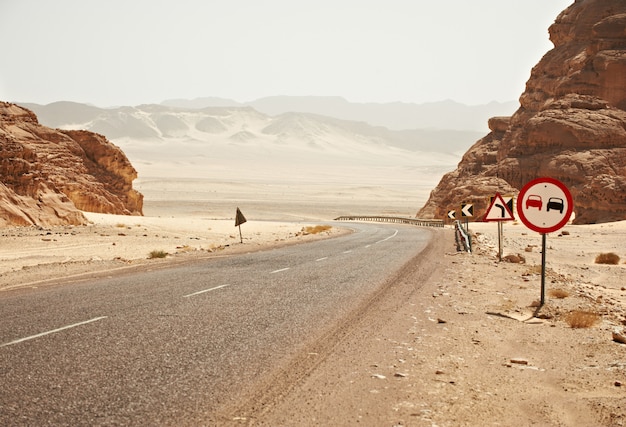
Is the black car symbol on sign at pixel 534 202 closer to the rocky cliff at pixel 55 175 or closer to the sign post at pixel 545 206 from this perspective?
the sign post at pixel 545 206

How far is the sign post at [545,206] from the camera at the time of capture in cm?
988

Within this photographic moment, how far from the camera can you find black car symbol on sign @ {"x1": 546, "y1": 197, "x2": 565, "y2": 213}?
32.4 ft

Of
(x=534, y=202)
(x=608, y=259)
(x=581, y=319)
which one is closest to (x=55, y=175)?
(x=608, y=259)

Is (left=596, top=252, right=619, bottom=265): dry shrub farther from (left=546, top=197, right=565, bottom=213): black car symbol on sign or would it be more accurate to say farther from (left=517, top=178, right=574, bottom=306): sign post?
(left=546, top=197, right=565, bottom=213): black car symbol on sign

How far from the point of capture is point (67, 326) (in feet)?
27.7

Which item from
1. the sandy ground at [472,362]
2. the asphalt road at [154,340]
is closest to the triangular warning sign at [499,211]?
the sandy ground at [472,362]

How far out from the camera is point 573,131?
56062 mm

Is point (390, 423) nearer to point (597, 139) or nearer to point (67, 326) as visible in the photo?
point (67, 326)

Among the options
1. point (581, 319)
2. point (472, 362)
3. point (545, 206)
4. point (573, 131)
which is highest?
point (573, 131)

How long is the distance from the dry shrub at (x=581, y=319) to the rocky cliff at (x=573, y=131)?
4430cm

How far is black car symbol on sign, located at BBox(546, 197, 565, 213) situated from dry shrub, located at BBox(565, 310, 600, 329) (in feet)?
5.48

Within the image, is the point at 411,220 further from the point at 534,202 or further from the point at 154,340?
the point at 154,340

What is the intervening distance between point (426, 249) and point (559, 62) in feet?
154

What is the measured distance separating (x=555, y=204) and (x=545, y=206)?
162 mm
